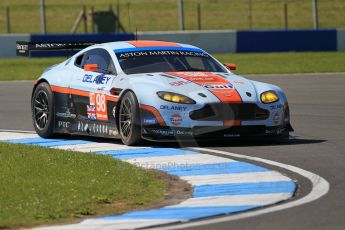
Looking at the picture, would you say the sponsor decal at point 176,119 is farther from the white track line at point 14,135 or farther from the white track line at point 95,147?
the white track line at point 14,135

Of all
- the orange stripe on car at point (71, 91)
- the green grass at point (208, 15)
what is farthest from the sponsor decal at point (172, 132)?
the green grass at point (208, 15)

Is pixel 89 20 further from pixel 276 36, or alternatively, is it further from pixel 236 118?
pixel 236 118

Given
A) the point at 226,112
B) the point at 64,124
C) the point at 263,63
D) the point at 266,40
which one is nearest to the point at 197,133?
the point at 226,112

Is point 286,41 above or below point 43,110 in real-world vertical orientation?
below

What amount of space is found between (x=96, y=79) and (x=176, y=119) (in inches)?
62.0

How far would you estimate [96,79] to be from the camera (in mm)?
13273

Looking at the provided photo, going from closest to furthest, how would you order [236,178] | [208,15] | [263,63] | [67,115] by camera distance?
[236,178]
[67,115]
[263,63]
[208,15]

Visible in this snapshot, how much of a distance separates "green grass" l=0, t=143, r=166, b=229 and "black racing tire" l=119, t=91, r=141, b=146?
877 millimetres

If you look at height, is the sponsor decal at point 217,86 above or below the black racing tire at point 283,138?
above

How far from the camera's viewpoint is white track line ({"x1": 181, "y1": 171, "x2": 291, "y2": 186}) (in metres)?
9.72

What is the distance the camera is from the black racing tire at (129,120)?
40.4ft

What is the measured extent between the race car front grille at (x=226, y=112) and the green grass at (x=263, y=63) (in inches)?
531

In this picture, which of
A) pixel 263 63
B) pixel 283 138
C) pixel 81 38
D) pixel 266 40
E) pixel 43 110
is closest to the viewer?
pixel 283 138

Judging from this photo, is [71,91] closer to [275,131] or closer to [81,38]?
[275,131]
